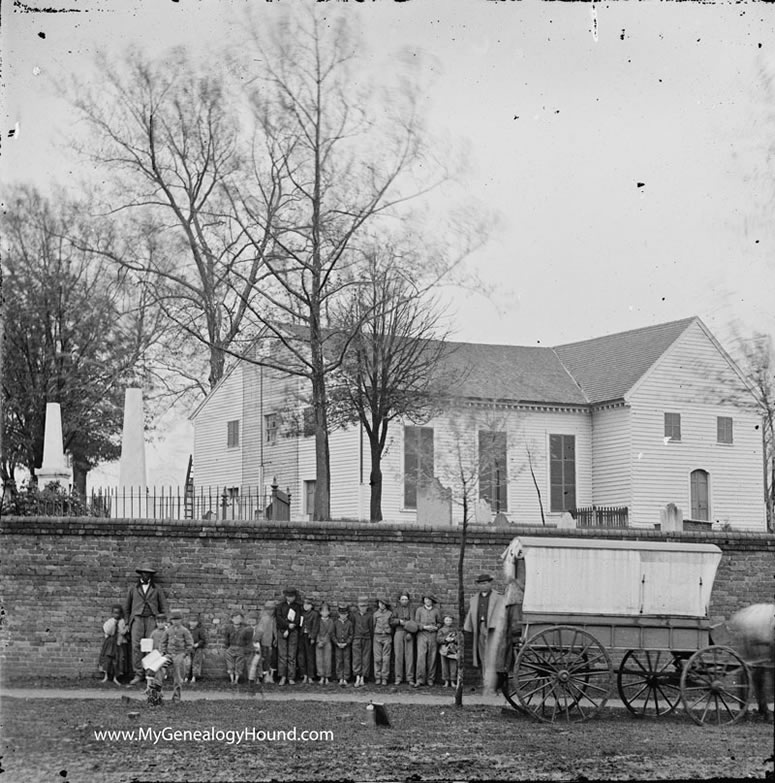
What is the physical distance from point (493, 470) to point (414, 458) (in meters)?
2.54

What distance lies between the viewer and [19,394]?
116 feet

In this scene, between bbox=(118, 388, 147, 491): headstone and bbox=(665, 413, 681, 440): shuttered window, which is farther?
bbox=(665, 413, 681, 440): shuttered window

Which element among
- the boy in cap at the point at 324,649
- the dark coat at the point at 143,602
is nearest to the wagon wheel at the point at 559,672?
the boy in cap at the point at 324,649

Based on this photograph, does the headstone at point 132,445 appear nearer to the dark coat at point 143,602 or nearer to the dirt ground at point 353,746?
the dark coat at point 143,602

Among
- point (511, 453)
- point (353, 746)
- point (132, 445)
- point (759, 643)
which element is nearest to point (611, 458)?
point (511, 453)

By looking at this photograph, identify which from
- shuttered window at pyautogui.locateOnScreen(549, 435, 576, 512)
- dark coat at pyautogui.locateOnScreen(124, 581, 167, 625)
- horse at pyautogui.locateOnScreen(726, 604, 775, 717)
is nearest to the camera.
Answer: horse at pyautogui.locateOnScreen(726, 604, 775, 717)

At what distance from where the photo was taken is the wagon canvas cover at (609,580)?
655 inches

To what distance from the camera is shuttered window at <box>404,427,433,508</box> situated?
3919cm

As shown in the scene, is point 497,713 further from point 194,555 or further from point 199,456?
point 199,456

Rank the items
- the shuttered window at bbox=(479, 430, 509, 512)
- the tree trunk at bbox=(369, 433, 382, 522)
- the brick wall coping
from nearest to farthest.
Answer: the brick wall coping
the tree trunk at bbox=(369, 433, 382, 522)
the shuttered window at bbox=(479, 430, 509, 512)

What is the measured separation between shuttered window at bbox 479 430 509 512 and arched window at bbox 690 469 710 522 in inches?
254

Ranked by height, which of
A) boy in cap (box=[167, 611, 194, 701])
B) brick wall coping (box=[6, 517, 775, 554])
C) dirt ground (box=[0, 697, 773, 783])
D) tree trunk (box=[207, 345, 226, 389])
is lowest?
dirt ground (box=[0, 697, 773, 783])

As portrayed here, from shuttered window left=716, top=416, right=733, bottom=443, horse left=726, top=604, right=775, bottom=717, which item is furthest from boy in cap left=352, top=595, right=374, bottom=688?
shuttered window left=716, top=416, right=733, bottom=443

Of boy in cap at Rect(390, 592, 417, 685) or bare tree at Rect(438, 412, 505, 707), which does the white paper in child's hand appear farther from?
bare tree at Rect(438, 412, 505, 707)
